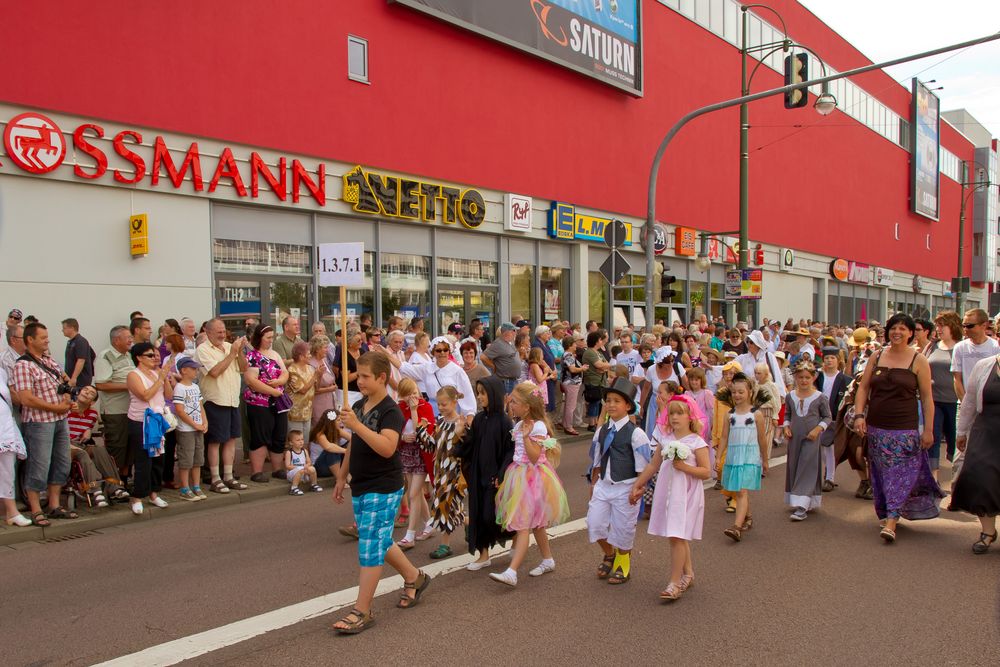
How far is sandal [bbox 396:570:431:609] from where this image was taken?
17.1 ft

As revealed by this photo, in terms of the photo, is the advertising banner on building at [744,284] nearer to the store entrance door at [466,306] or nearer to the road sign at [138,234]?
the store entrance door at [466,306]

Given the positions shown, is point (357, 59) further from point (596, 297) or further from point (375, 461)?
point (375, 461)

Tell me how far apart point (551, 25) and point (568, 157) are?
10.9ft

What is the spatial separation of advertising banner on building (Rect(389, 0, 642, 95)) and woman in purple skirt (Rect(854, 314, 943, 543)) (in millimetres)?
12441

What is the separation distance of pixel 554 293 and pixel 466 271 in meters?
3.56

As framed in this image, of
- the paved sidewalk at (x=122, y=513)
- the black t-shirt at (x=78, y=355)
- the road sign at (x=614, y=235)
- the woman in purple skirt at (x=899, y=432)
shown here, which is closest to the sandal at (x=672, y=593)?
the woman in purple skirt at (x=899, y=432)

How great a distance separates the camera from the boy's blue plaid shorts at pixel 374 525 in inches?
190

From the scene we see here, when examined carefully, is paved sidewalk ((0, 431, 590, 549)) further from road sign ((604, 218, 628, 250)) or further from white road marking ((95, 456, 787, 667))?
road sign ((604, 218, 628, 250))

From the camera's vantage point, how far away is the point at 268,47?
13.7m

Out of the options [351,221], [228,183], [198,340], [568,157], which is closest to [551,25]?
[568,157]

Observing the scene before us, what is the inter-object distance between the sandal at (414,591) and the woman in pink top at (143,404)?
4058mm

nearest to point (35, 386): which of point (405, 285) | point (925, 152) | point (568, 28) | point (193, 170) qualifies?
point (193, 170)

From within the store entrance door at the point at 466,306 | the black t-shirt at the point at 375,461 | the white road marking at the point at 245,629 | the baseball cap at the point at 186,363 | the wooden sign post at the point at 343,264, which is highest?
the wooden sign post at the point at 343,264

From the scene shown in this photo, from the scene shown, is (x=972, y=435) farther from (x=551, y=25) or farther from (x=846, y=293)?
(x=846, y=293)
